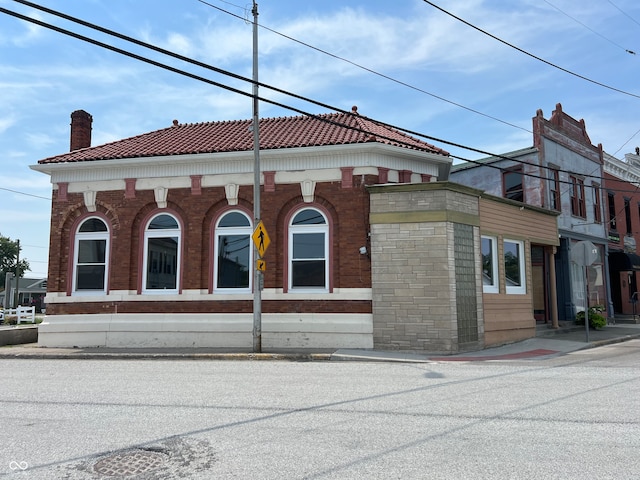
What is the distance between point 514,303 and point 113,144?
14768mm

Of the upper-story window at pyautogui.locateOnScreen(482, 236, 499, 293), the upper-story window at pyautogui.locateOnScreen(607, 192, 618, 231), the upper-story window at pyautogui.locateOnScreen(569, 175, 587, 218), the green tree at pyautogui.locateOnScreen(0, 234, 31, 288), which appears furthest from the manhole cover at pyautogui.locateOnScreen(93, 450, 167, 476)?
the green tree at pyautogui.locateOnScreen(0, 234, 31, 288)

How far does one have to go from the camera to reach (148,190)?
15.8 m

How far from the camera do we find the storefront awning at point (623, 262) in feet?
77.3

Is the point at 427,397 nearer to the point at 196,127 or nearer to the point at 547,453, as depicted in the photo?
the point at 547,453

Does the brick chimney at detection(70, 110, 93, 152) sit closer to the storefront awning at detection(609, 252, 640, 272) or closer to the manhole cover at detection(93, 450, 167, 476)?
the manhole cover at detection(93, 450, 167, 476)

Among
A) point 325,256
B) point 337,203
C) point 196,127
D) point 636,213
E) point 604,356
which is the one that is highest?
point 196,127

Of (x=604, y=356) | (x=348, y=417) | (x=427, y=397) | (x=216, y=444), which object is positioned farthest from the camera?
(x=604, y=356)

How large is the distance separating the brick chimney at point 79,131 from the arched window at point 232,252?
7197mm

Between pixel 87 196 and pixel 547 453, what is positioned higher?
pixel 87 196

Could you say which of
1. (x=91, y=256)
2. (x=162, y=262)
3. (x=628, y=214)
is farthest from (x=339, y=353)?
(x=628, y=214)

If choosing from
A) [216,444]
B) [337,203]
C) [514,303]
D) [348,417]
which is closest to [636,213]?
[514,303]

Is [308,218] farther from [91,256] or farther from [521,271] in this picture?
[91,256]

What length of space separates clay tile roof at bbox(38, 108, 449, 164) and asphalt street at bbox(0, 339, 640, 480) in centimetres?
732

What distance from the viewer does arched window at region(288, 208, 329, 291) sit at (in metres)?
14.6
